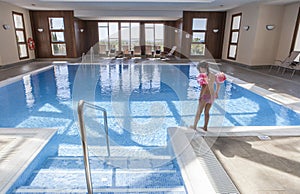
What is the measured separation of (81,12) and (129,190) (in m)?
9.97

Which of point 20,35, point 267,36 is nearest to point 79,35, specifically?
point 20,35

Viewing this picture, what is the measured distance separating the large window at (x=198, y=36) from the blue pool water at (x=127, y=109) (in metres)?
4.42

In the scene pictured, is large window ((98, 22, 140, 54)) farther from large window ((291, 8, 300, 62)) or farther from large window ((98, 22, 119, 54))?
large window ((291, 8, 300, 62))

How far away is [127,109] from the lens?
409 centimetres

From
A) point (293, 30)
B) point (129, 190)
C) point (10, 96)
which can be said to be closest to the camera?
point (129, 190)

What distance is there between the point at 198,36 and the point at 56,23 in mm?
7010

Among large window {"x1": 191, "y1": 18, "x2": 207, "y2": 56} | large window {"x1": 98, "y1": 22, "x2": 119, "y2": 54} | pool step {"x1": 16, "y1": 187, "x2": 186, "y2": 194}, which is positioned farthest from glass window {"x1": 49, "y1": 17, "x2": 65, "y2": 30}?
pool step {"x1": 16, "y1": 187, "x2": 186, "y2": 194}

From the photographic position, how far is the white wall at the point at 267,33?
714 centimetres

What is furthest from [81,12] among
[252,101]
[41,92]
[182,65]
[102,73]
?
[252,101]

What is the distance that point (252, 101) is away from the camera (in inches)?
171

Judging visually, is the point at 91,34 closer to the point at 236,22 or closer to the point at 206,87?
the point at 236,22

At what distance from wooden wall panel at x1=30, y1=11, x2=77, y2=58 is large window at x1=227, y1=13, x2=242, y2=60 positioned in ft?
24.3

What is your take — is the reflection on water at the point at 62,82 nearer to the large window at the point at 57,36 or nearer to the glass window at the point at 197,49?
the large window at the point at 57,36

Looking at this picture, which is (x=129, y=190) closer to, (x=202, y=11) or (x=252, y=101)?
(x=252, y=101)
